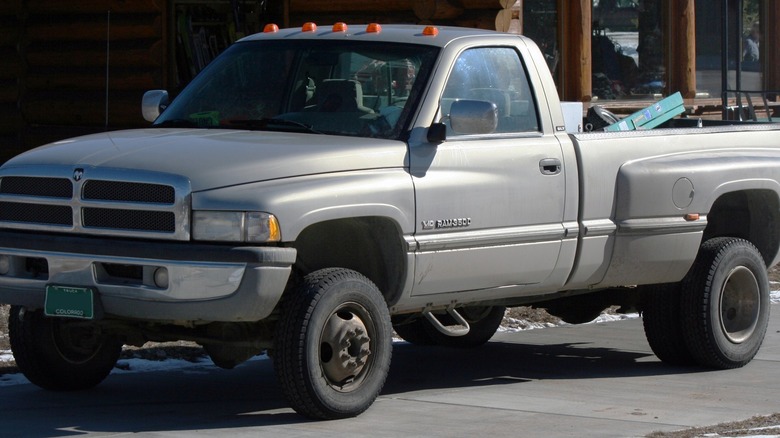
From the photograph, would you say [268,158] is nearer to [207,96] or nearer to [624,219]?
[207,96]

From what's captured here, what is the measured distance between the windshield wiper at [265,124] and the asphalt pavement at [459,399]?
134 centimetres

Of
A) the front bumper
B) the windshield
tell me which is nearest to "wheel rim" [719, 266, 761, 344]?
the windshield

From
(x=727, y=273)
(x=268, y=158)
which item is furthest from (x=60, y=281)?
(x=727, y=273)

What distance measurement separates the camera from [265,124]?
278 inches

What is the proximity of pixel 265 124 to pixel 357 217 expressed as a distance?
864 mm

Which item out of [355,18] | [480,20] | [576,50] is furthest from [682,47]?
[355,18]

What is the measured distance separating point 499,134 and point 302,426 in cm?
184

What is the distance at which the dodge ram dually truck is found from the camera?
6090 mm

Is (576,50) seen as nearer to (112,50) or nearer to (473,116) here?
(112,50)

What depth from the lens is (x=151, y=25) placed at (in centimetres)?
1458

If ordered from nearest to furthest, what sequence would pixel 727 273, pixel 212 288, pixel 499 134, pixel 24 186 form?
pixel 212 288, pixel 24 186, pixel 499 134, pixel 727 273

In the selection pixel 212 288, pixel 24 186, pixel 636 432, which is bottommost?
pixel 636 432

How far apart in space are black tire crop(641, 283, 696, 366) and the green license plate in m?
3.47

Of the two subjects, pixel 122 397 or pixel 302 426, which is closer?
pixel 302 426
